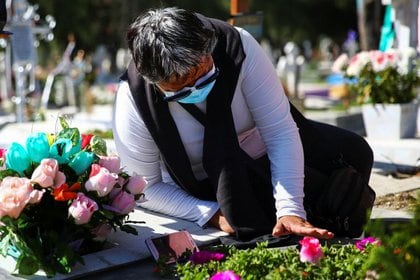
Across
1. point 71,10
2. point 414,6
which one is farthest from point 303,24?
point 414,6

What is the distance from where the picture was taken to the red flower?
265 cm

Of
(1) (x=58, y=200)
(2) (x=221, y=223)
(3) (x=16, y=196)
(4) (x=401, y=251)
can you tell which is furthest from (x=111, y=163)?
(4) (x=401, y=251)

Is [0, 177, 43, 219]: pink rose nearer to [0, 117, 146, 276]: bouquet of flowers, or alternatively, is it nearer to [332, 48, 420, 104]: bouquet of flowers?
[0, 117, 146, 276]: bouquet of flowers

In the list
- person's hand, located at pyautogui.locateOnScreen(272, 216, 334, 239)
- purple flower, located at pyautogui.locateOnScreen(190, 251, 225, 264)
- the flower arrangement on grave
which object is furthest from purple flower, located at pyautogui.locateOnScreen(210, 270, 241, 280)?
person's hand, located at pyautogui.locateOnScreen(272, 216, 334, 239)

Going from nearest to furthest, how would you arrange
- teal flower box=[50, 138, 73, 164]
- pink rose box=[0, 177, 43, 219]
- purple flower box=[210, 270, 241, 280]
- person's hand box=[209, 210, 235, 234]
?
purple flower box=[210, 270, 241, 280] < pink rose box=[0, 177, 43, 219] < teal flower box=[50, 138, 73, 164] < person's hand box=[209, 210, 235, 234]

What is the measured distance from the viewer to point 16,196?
259 cm

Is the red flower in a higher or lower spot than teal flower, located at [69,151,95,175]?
lower

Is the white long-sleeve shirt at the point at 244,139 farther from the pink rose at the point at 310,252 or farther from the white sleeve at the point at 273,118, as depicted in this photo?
the pink rose at the point at 310,252

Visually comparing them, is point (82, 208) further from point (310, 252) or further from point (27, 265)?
point (310, 252)

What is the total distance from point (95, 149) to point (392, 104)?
3782 millimetres

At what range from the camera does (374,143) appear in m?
5.84

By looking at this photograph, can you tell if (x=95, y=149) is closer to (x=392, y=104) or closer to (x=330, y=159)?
(x=330, y=159)

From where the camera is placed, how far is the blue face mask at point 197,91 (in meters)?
2.82

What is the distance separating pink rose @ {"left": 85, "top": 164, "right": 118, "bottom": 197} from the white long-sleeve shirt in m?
0.39
